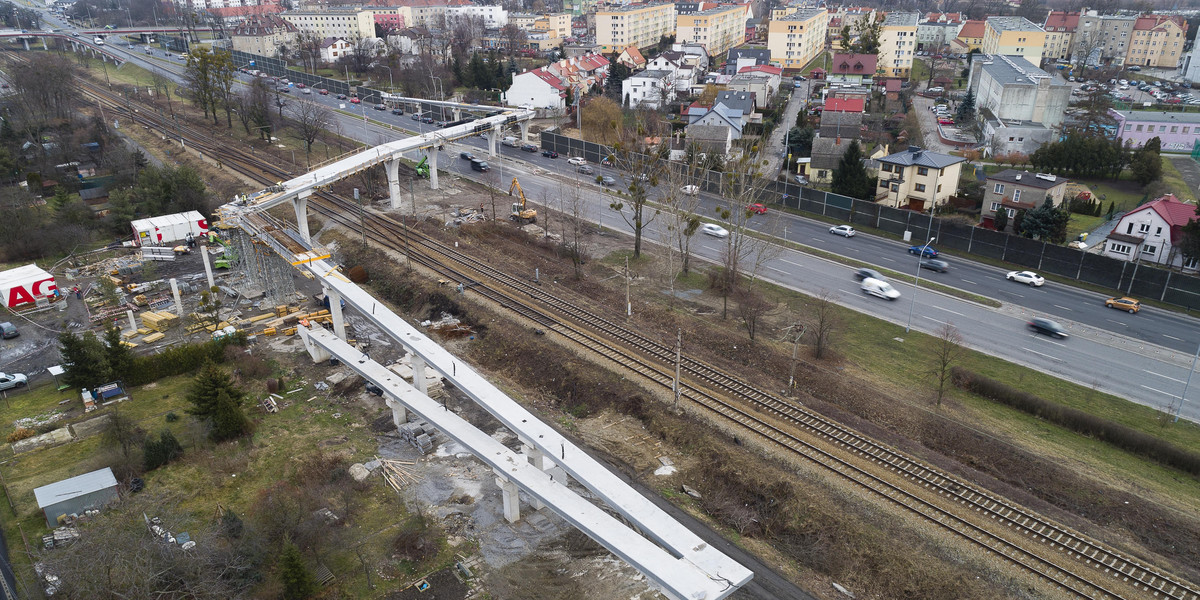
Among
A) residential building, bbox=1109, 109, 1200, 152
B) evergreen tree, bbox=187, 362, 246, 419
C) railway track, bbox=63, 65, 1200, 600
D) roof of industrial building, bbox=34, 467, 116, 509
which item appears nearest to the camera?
railway track, bbox=63, 65, 1200, 600

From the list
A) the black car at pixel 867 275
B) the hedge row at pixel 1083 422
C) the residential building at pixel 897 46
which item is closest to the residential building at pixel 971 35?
the residential building at pixel 897 46

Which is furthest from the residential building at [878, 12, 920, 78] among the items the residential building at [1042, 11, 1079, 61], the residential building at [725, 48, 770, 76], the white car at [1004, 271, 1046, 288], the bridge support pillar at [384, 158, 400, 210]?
the bridge support pillar at [384, 158, 400, 210]

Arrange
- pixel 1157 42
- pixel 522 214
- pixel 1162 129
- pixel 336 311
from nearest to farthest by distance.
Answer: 1. pixel 336 311
2. pixel 522 214
3. pixel 1162 129
4. pixel 1157 42

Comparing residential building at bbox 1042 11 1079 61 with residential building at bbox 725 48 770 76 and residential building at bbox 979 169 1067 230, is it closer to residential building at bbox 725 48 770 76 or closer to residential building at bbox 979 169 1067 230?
residential building at bbox 725 48 770 76

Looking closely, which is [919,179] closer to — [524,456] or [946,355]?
[946,355]

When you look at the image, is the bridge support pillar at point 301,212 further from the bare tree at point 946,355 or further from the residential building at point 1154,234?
the residential building at point 1154,234

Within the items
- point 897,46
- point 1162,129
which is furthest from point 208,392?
point 897,46
